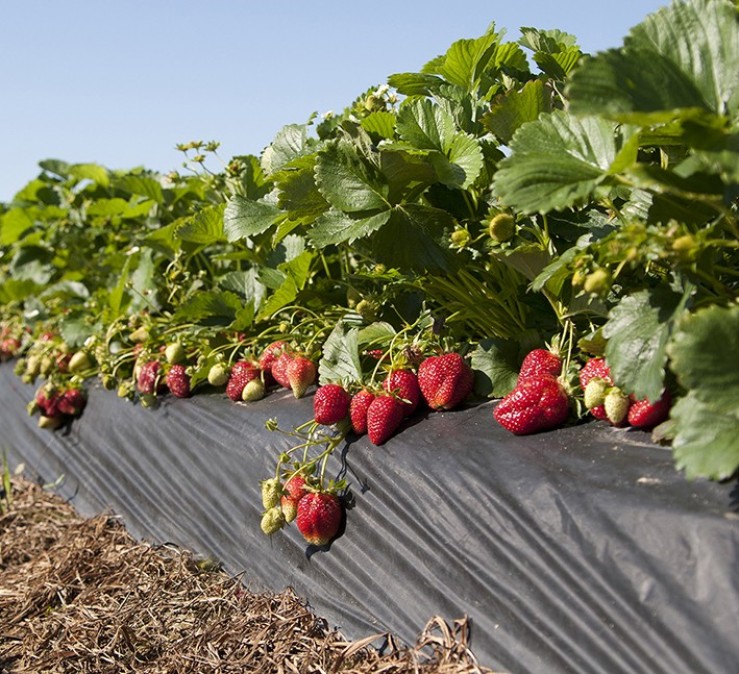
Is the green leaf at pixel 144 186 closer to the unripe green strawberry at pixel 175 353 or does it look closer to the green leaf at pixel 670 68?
the unripe green strawberry at pixel 175 353

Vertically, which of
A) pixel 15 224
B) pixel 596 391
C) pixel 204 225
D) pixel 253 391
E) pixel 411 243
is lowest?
pixel 596 391

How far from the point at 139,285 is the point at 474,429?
1.85m

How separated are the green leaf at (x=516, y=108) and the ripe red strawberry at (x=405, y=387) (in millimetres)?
543

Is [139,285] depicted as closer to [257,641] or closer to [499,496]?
[257,641]

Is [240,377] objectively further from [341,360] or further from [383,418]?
[383,418]

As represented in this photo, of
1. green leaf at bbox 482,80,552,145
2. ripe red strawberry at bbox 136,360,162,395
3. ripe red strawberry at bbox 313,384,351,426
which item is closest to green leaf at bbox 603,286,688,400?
green leaf at bbox 482,80,552,145

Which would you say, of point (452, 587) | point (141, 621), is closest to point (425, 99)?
point (452, 587)

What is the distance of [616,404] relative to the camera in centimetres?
146

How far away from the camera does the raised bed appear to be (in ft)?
4.00

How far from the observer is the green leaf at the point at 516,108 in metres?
1.61

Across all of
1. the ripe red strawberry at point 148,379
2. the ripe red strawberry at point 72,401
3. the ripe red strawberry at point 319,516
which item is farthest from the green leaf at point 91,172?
the ripe red strawberry at point 319,516

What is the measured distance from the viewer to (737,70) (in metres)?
1.21

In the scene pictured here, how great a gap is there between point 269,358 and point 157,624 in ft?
2.41

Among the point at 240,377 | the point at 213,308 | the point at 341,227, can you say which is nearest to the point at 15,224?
the point at 213,308
